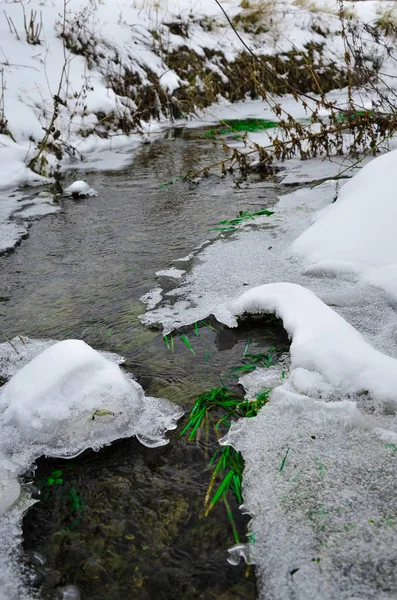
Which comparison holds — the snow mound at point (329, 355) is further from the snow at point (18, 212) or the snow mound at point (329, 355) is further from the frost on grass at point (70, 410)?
the snow at point (18, 212)

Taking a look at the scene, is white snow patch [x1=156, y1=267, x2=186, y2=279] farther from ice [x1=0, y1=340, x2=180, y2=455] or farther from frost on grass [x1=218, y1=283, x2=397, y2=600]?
ice [x1=0, y1=340, x2=180, y2=455]

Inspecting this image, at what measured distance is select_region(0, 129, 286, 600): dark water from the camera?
3.79 feet

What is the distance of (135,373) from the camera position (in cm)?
189

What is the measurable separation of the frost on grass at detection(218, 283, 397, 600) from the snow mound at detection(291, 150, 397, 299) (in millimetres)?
582

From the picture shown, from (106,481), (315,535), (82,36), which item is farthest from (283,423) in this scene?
(82,36)

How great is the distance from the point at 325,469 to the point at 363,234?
149cm

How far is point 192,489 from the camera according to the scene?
4.47ft

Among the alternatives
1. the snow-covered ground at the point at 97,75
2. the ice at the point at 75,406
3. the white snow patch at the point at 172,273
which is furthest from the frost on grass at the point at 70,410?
the snow-covered ground at the point at 97,75

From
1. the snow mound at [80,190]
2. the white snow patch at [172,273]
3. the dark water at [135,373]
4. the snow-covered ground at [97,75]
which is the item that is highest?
the snow-covered ground at [97,75]

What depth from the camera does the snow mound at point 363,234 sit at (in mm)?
2324

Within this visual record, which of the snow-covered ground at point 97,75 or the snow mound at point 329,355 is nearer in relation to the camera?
the snow mound at point 329,355

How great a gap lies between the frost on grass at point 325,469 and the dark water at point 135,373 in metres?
0.10

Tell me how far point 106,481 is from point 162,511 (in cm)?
21

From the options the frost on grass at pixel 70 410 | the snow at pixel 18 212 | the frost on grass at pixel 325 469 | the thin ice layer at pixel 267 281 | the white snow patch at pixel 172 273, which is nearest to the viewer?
the frost on grass at pixel 325 469
